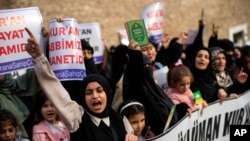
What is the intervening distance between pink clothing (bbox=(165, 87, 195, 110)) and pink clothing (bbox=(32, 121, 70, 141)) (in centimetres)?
126

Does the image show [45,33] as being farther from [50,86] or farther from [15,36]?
[50,86]

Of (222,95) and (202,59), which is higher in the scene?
(202,59)

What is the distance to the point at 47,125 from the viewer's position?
343cm

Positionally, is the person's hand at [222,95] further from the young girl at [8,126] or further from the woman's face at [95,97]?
the young girl at [8,126]

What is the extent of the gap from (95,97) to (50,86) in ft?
1.08

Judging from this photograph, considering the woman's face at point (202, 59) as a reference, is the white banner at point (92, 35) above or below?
above

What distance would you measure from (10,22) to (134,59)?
1104mm

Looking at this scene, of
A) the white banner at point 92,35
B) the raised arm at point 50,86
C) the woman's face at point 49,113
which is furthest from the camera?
the white banner at point 92,35

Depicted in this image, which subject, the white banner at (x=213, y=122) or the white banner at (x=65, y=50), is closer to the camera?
the white banner at (x=65, y=50)

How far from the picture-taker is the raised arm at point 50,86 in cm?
297

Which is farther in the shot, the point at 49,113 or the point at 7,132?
the point at 49,113

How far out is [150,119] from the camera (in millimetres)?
3836

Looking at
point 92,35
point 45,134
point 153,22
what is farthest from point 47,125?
point 153,22

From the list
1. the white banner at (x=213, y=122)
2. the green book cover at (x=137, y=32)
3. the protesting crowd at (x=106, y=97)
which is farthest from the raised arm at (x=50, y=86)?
the green book cover at (x=137, y=32)
